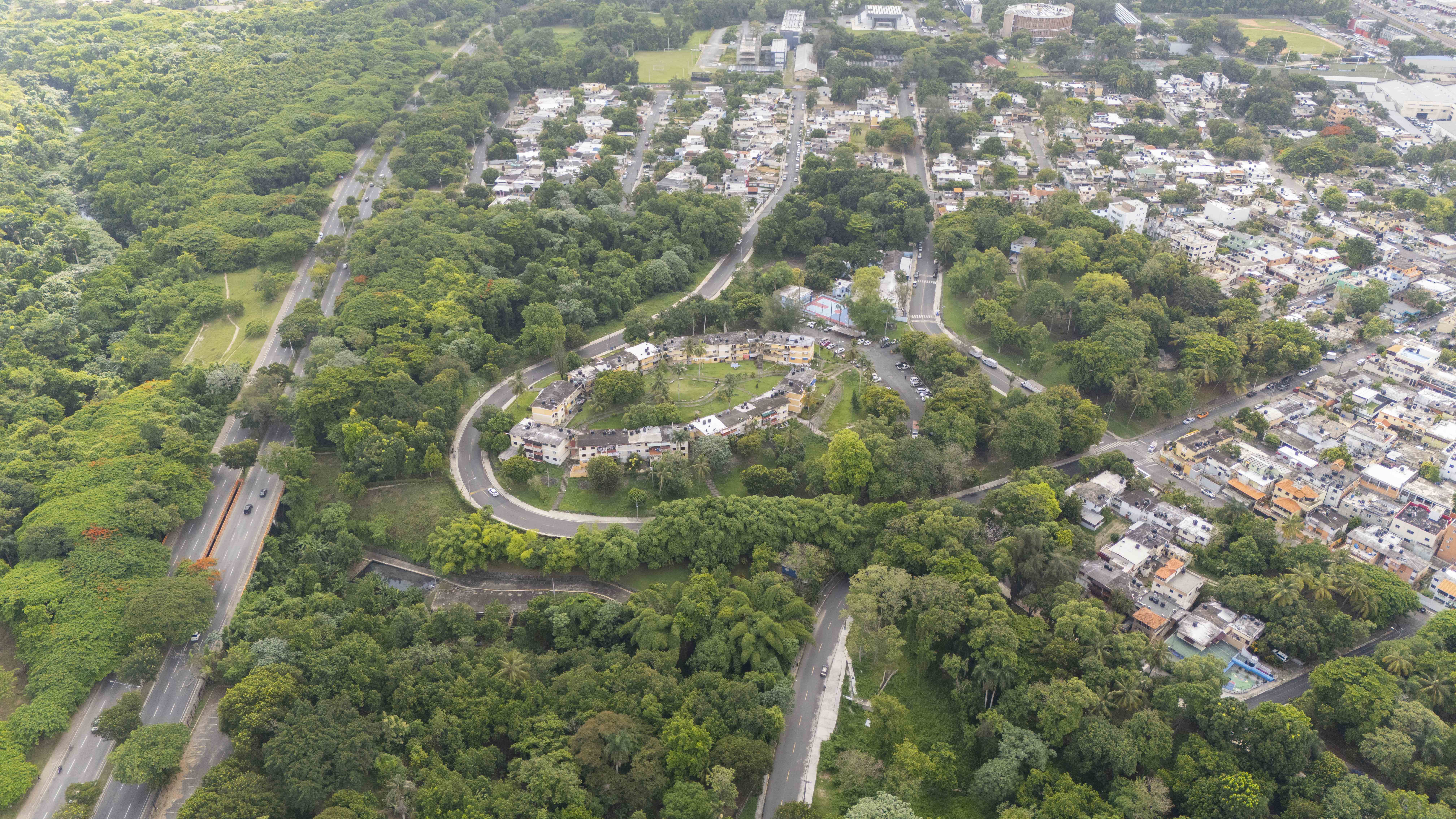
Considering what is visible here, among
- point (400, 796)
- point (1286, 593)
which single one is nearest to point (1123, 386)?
point (1286, 593)

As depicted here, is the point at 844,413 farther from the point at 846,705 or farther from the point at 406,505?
the point at 406,505

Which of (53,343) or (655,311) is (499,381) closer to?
(655,311)

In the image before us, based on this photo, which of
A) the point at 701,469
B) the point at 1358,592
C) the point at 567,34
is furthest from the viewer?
the point at 567,34

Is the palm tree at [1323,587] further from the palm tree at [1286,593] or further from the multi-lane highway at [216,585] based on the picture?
the multi-lane highway at [216,585]

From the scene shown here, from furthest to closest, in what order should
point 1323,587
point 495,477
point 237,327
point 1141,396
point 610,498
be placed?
point 237,327
point 1141,396
point 495,477
point 610,498
point 1323,587

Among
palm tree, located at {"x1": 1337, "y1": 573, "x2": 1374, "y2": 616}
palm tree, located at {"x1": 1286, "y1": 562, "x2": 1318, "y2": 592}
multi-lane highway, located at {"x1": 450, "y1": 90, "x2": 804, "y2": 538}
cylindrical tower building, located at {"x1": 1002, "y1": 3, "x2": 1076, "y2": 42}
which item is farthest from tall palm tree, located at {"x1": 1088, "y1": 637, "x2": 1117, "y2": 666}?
cylindrical tower building, located at {"x1": 1002, "y1": 3, "x2": 1076, "y2": 42}

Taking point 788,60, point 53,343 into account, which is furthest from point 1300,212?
point 53,343
